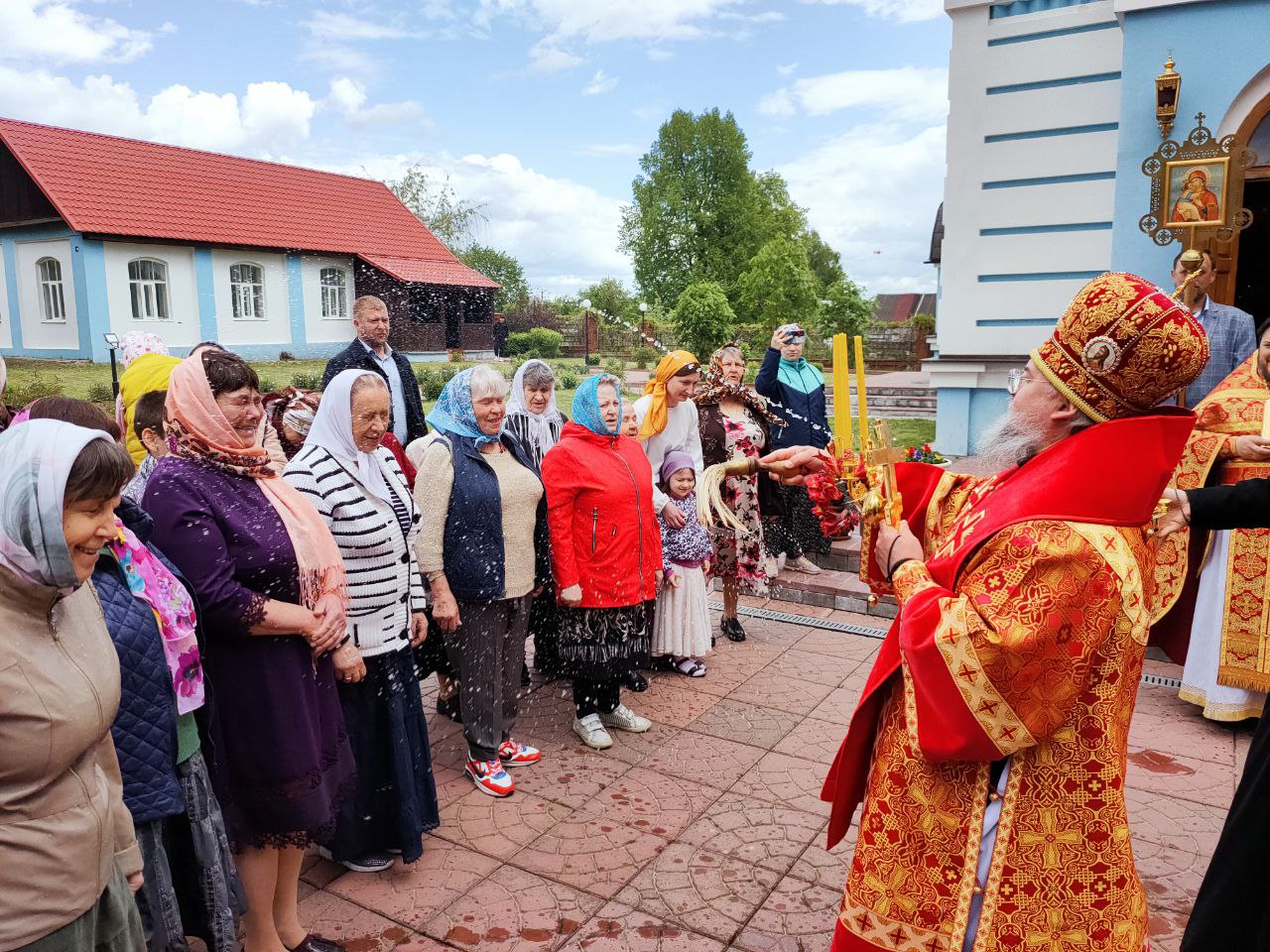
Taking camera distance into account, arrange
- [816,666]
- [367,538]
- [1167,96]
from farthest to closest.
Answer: [1167,96] < [816,666] < [367,538]

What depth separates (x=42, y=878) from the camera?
1598 mm

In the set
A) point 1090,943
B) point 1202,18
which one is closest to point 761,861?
point 1090,943

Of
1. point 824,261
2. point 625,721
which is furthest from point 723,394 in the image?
point 824,261

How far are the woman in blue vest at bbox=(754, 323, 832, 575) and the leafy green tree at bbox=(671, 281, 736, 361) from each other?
9.06 meters

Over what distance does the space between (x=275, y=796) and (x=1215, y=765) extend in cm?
427

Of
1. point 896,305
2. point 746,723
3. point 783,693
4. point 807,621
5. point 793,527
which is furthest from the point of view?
point 896,305

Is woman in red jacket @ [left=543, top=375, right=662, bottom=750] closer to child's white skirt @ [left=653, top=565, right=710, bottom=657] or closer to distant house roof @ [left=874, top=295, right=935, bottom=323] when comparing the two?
Result: child's white skirt @ [left=653, top=565, right=710, bottom=657]

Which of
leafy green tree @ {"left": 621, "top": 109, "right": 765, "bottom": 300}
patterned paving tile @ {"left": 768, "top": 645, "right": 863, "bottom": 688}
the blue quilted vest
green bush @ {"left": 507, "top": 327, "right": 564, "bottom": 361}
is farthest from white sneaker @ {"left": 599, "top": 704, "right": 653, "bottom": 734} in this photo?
leafy green tree @ {"left": 621, "top": 109, "right": 765, "bottom": 300}

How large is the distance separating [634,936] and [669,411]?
319cm

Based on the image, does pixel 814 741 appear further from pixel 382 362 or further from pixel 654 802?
pixel 382 362

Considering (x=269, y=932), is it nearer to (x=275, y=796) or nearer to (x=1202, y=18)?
(x=275, y=796)

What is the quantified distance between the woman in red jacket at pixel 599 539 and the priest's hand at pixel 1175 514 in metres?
2.29

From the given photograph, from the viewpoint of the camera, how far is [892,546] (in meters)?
2.09

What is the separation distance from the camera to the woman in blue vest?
21.0 feet
